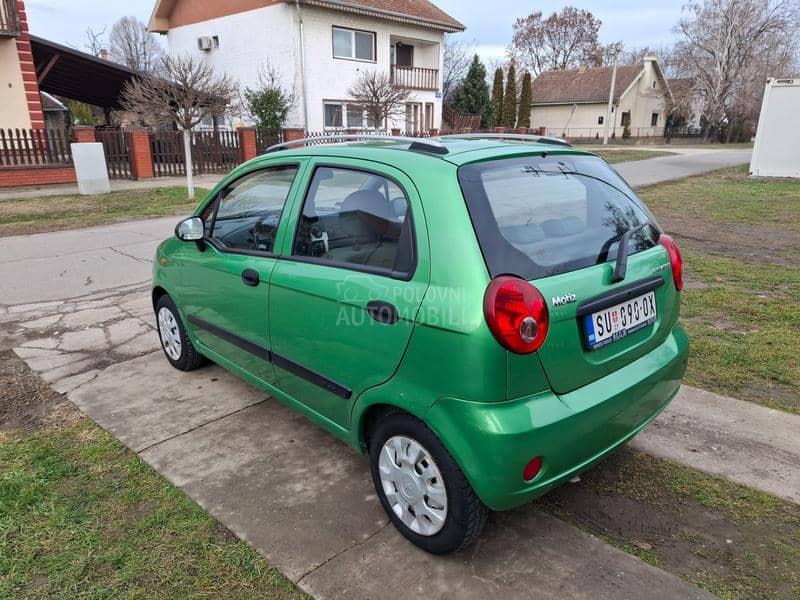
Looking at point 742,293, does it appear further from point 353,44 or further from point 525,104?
point 525,104

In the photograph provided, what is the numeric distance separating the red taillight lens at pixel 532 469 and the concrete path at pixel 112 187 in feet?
49.3

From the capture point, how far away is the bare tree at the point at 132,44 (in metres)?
63.1

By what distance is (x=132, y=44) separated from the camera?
64875 mm

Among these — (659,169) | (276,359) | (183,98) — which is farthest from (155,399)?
(659,169)

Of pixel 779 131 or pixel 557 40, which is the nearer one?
pixel 779 131

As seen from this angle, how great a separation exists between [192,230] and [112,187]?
1400cm

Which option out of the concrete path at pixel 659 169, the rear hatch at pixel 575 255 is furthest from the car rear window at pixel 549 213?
the concrete path at pixel 659 169

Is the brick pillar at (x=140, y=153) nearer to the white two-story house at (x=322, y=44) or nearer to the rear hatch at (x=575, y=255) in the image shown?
the white two-story house at (x=322, y=44)

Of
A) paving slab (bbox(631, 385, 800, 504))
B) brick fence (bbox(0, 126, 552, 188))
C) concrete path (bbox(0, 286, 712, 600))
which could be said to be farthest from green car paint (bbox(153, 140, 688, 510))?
brick fence (bbox(0, 126, 552, 188))

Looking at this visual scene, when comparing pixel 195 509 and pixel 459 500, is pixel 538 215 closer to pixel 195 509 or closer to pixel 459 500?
pixel 459 500

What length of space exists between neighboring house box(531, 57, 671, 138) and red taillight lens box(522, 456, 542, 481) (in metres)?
52.4

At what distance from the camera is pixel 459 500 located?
2.19 meters

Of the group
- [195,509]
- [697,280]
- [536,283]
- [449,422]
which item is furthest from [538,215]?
[697,280]

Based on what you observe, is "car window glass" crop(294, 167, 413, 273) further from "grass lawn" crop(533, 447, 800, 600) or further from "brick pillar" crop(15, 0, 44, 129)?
"brick pillar" crop(15, 0, 44, 129)
